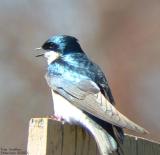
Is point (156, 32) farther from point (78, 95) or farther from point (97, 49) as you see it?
point (78, 95)

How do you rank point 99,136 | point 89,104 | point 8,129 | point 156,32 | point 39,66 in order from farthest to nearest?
point 156,32
point 39,66
point 8,129
point 89,104
point 99,136

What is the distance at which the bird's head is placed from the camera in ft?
13.5

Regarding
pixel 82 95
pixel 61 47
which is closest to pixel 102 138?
pixel 82 95

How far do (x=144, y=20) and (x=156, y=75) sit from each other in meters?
0.44

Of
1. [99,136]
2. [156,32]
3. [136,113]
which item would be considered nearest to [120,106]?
[136,113]

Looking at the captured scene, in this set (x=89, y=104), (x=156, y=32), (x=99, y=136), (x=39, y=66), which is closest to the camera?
(x=99, y=136)

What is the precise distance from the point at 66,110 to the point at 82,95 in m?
0.10

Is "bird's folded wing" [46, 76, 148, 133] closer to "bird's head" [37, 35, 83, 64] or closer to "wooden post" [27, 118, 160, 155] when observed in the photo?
"wooden post" [27, 118, 160, 155]

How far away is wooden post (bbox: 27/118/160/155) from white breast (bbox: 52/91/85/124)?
34 cm

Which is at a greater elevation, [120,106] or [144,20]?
[144,20]

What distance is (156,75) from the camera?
18.9ft

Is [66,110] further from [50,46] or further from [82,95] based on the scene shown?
[50,46]

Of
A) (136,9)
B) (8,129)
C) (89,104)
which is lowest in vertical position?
(8,129)

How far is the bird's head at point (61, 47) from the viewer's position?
13.5ft
